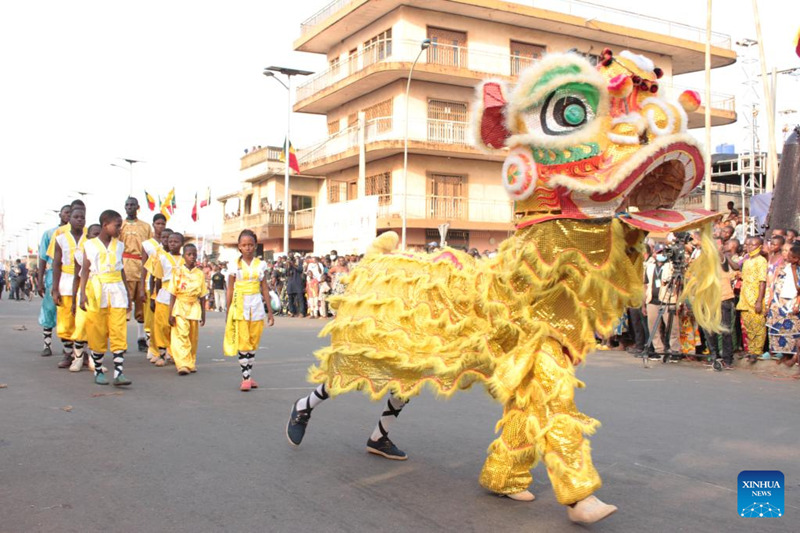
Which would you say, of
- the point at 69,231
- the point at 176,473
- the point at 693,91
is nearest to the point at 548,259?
the point at 693,91

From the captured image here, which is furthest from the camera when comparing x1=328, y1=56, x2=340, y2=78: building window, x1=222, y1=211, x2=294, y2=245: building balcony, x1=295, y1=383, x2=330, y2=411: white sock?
x1=222, y1=211, x2=294, y2=245: building balcony

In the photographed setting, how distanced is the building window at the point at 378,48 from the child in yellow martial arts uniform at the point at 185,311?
19238 millimetres

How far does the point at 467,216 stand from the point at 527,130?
81.3 ft

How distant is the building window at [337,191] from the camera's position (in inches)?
1272

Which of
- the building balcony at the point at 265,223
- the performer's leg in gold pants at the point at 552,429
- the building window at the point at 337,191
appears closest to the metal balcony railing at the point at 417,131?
the building window at the point at 337,191

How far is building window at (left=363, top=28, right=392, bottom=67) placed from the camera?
89.1ft

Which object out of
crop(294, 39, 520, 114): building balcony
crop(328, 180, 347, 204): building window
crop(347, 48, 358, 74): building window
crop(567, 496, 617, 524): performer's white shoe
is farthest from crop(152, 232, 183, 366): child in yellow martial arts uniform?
crop(328, 180, 347, 204): building window

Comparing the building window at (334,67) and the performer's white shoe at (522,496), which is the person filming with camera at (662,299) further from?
the building window at (334,67)

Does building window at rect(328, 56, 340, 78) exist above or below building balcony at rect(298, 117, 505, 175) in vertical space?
above

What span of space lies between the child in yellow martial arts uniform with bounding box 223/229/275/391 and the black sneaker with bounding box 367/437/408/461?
327 cm

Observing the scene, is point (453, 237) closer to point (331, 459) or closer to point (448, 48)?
point (448, 48)

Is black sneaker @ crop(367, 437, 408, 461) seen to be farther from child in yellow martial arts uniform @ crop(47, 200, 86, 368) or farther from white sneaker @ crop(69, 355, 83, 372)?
child in yellow martial arts uniform @ crop(47, 200, 86, 368)

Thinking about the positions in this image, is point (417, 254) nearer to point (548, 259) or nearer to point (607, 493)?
point (548, 259)

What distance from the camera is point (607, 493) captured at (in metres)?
4.40
